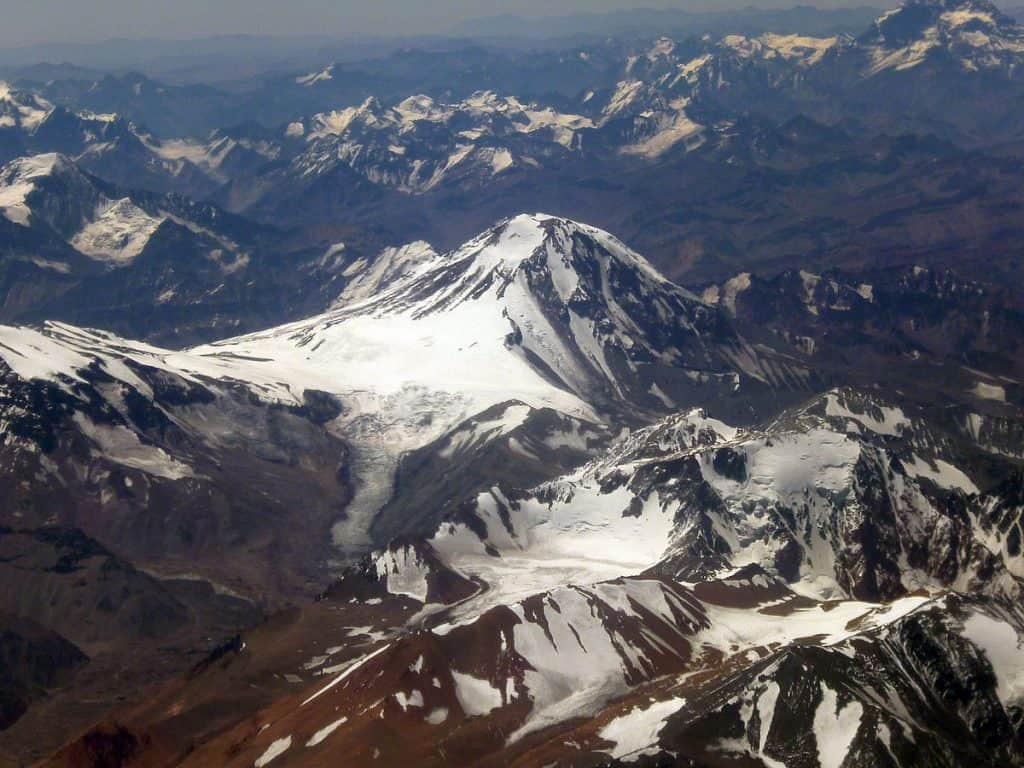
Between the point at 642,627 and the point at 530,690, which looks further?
the point at 642,627

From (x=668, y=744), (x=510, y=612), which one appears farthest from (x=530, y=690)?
(x=668, y=744)

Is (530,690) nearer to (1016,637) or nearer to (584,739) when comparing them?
(584,739)

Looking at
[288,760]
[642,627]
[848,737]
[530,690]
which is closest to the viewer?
[848,737]

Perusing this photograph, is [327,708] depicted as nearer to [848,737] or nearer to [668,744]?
[668,744]

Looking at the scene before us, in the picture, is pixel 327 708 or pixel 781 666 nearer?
pixel 781 666

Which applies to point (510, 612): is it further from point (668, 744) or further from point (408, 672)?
point (668, 744)

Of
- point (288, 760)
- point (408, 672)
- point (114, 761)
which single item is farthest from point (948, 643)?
point (114, 761)

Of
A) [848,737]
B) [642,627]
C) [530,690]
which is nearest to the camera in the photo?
[848,737]

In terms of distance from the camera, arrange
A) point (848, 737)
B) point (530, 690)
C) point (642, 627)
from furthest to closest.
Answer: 1. point (642, 627)
2. point (530, 690)
3. point (848, 737)
